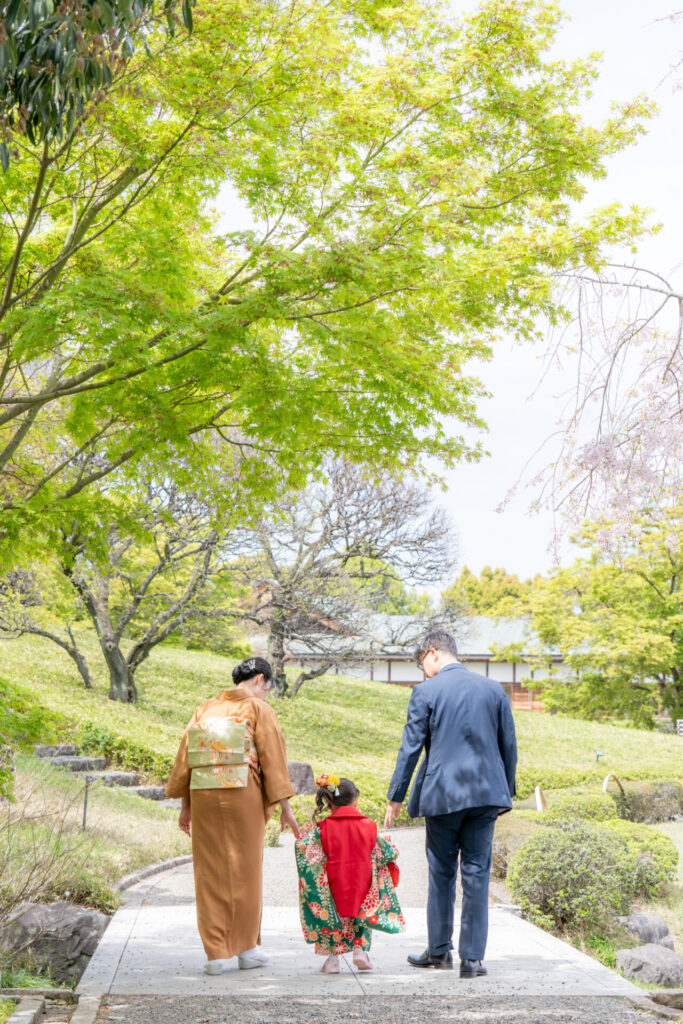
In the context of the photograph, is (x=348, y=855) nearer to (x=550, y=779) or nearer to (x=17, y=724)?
(x=17, y=724)

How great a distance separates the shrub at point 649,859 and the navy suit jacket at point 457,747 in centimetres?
364

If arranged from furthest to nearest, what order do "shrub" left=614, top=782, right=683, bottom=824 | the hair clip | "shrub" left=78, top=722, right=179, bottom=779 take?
"shrub" left=614, top=782, right=683, bottom=824
"shrub" left=78, top=722, right=179, bottom=779
the hair clip

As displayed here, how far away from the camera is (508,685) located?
3966 cm

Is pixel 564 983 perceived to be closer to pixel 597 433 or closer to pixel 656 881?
pixel 597 433

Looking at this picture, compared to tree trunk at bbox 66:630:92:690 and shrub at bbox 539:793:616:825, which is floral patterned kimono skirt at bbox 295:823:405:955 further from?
tree trunk at bbox 66:630:92:690

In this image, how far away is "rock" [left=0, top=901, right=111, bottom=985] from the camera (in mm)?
5043

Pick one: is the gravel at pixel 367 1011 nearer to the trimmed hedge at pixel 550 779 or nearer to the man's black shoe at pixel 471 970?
the man's black shoe at pixel 471 970

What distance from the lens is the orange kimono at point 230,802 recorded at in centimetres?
457

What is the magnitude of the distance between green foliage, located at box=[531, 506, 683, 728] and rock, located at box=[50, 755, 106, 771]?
47.1 ft

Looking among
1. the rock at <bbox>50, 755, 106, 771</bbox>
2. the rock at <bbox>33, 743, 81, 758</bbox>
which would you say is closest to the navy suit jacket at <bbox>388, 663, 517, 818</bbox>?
the rock at <bbox>50, 755, 106, 771</bbox>

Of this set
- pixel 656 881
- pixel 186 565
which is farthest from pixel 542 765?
pixel 656 881

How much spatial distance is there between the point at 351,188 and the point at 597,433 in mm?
2378

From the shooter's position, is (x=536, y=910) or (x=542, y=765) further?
(x=542, y=765)

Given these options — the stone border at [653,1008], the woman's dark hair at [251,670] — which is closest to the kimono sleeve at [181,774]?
the woman's dark hair at [251,670]
